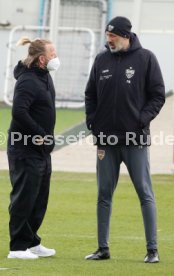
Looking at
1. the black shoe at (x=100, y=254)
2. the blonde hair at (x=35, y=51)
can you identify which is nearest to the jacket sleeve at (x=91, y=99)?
the blonde hair at (x=35, y=51)

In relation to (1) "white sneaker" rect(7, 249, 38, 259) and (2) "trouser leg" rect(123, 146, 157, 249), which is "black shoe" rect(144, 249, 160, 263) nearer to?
(2) "trouser leg" rect(123, 146, 157, 249)

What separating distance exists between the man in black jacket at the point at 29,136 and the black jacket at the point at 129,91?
51 cm

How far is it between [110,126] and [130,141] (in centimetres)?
23

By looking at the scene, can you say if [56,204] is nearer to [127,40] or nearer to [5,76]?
[127,40]

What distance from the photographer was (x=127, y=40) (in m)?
8.66

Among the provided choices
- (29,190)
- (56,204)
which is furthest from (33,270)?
(56,204)

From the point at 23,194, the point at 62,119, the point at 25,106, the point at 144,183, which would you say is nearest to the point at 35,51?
the point at 25,106

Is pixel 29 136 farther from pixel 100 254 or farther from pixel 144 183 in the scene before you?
pixel 100 254

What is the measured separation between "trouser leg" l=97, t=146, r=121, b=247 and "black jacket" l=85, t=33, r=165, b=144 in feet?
0.62

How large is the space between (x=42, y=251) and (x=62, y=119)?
16.1 m

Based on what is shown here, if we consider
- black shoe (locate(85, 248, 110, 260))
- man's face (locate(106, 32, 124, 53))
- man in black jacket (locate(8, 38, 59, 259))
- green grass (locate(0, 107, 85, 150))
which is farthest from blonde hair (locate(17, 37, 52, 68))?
green grass (locate(0, 107, 85, 150))

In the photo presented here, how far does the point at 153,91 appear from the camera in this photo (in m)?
8.66

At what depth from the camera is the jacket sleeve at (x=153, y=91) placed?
8633 mm

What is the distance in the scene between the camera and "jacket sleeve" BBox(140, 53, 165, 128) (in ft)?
28.3
